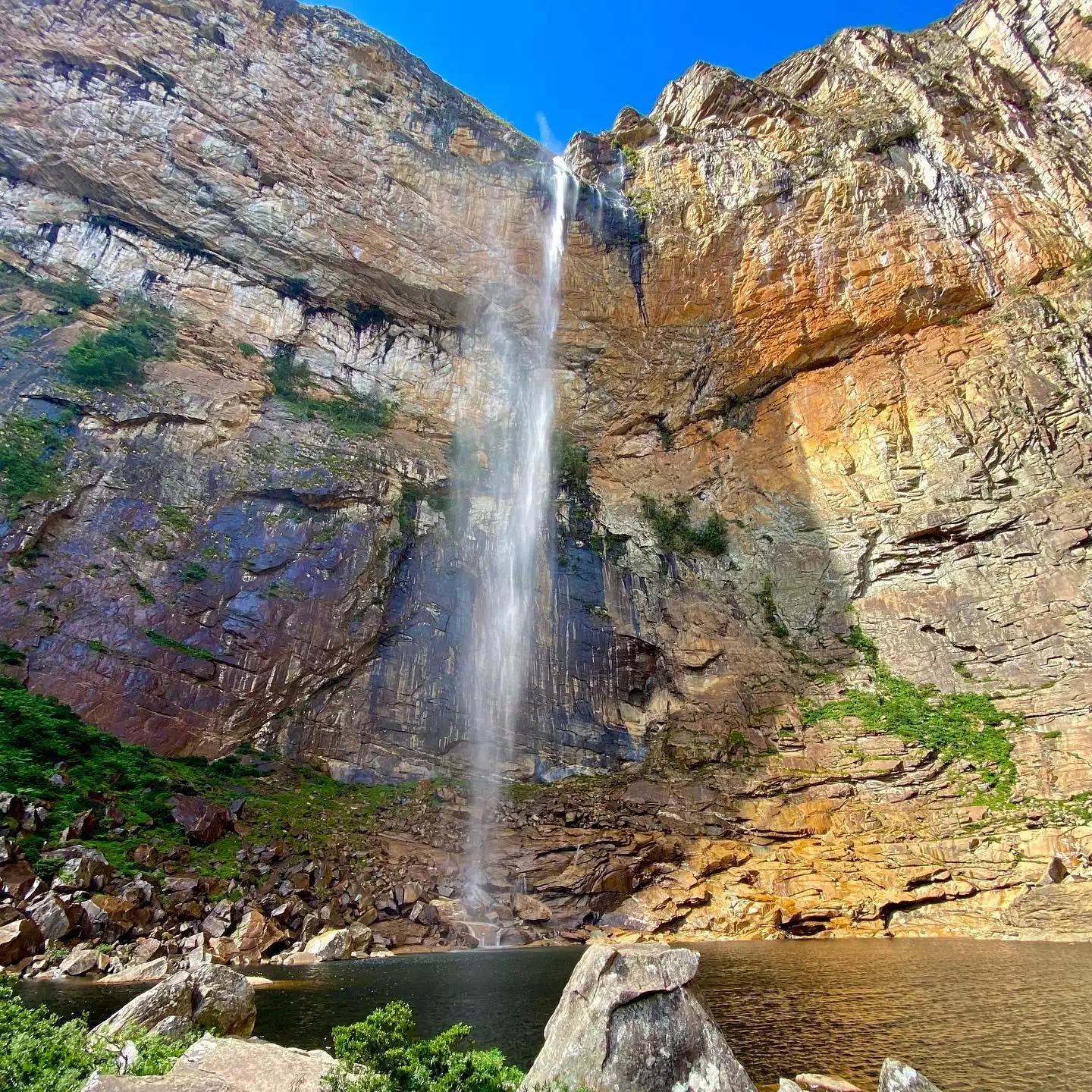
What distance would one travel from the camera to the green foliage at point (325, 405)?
29250mm

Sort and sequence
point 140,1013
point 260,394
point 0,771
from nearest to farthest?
point 140,1013
point 0,771
point 260,394

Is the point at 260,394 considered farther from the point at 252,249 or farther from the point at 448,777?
the point at 448,777

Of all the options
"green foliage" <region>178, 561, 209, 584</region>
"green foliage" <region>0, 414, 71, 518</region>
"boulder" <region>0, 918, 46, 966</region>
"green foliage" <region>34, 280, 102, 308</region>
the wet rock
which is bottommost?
the wet rock

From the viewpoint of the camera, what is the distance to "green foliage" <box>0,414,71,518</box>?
22.4 meters

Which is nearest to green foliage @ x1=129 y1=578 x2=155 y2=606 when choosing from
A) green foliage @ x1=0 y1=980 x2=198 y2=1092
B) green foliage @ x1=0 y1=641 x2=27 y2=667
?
green foliage @ x1=0 y1=641 x2=27 y2=667

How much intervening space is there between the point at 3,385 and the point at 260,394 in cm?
825

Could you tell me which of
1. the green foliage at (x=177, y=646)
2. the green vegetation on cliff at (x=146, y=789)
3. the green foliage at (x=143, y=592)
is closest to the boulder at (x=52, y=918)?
the green vegetation on cliff at (x=146, y=789)

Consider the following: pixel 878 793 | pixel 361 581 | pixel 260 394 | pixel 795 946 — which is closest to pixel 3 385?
pixel 260 394

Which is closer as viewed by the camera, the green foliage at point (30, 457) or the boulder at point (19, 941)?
the boulder at point (19, 941)

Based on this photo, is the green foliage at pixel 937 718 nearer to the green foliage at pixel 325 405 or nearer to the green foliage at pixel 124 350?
the green foliage at pixel 325 405

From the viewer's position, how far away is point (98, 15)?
95.1 ft

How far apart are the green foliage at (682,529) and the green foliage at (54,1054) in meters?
26.2

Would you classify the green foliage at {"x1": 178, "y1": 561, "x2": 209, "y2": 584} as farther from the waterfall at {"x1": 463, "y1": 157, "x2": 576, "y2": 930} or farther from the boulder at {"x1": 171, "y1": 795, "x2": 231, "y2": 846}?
the waterfall at {"x1": 463, "y1": 157, "x2": 576, "y2": 930}

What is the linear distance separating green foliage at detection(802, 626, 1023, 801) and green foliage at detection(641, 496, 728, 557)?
24.5ft
